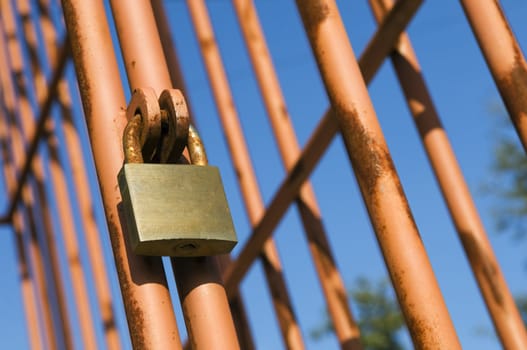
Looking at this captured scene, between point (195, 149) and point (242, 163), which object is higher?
point (242, 163)

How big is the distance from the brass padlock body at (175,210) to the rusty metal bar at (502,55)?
937mm

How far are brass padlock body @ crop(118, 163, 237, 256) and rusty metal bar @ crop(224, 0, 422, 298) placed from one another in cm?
211

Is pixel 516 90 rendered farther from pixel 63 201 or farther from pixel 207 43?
pixel 63 201

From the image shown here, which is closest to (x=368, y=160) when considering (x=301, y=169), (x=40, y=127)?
(x=301, y=169)

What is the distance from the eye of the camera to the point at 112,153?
3.82ft

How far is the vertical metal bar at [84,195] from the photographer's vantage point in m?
5.09

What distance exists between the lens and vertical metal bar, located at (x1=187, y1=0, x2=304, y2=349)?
412cm

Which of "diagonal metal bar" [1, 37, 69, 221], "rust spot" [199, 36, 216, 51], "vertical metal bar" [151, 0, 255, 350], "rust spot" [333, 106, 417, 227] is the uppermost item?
"diagonal metal bar" [1, 37, 69, 221]

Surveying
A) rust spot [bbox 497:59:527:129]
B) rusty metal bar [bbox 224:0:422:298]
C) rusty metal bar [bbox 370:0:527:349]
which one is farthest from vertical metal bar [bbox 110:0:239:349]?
rusty metal bar [bbox 224:0:422:298]

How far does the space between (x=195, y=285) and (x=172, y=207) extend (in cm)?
11

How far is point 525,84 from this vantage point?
1.79m

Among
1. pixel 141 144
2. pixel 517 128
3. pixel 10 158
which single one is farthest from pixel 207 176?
pixel 10 158

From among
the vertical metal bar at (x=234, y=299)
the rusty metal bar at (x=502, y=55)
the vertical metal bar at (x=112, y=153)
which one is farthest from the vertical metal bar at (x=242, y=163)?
the vertical metal bar at (x=112, y=153)

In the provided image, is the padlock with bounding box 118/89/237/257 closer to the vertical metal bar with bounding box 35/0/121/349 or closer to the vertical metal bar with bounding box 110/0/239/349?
the vertical metal bar with bounding box 110/0/239/349
